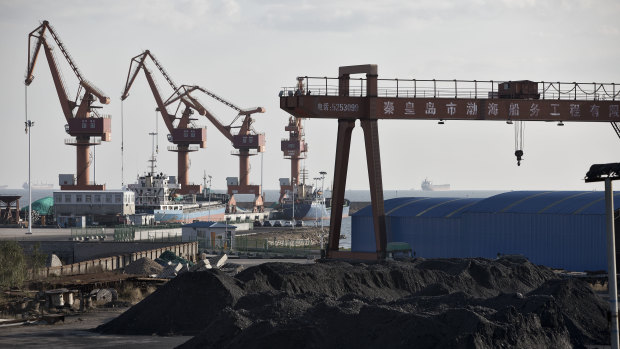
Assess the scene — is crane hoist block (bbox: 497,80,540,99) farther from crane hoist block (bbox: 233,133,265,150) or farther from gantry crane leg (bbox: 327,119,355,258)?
crane hoist block (bbox: 233,133,265,150)

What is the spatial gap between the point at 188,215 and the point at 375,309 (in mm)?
98390

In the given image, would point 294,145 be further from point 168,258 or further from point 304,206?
point 168,258

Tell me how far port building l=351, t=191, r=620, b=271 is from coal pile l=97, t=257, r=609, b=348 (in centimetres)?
450

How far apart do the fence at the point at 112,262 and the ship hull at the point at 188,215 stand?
46771 mm

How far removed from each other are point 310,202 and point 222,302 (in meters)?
125

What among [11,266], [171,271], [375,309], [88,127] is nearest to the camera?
[375,309]

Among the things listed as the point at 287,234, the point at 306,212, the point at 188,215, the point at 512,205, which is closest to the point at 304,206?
the point at 306,212

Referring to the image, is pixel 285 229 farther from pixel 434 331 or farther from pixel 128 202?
pixel 434 331

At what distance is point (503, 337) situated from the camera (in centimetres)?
2625

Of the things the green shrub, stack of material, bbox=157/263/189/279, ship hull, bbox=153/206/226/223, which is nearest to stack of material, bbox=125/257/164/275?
stack of material, bbox=157/263/189/279

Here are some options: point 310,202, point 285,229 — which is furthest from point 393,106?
point 310,202

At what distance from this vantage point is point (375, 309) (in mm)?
28094

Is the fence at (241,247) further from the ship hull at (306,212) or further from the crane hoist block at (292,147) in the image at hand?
the crane hoist block at (292,147)

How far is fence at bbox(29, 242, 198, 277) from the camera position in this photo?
5234 cm
